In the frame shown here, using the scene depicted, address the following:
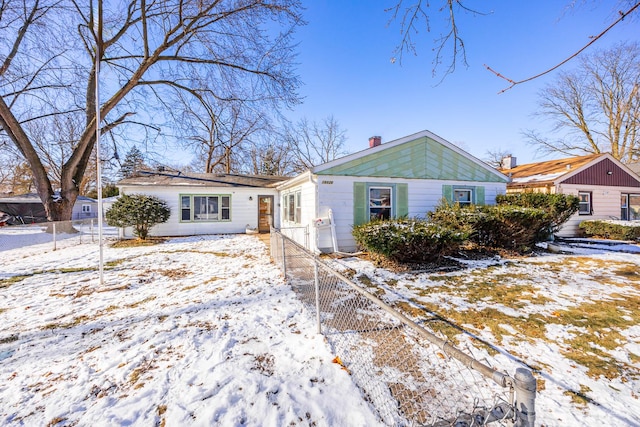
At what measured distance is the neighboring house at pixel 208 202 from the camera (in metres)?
13.1

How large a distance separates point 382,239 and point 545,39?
4.30 metres

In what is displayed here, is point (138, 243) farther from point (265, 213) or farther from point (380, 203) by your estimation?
point (380, 203)

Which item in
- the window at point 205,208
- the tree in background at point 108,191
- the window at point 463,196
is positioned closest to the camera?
the window at point 463,196

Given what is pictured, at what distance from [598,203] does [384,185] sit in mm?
11758

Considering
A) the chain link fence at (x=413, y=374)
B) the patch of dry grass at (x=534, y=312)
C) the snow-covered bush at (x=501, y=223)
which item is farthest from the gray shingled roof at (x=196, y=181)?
the chain link fence at (x=413, y=374)

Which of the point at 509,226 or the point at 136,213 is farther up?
the point at 136,213

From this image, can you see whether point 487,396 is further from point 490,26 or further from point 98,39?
point 98,39

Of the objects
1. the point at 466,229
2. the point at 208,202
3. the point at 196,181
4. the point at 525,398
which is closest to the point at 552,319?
the point at 466,229

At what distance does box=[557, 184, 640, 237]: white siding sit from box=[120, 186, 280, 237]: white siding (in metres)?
14.1

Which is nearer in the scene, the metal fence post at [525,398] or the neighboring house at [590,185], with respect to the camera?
the metal fence post at [525,398]

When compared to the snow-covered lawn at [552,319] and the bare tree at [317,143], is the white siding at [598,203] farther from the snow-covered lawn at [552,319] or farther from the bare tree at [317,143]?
the bare tree at [317,143]

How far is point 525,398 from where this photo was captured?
3.32 ft

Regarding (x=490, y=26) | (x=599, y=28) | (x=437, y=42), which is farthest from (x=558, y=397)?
(x=490, y=26)

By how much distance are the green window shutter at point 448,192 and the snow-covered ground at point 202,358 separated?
4.55 meters
